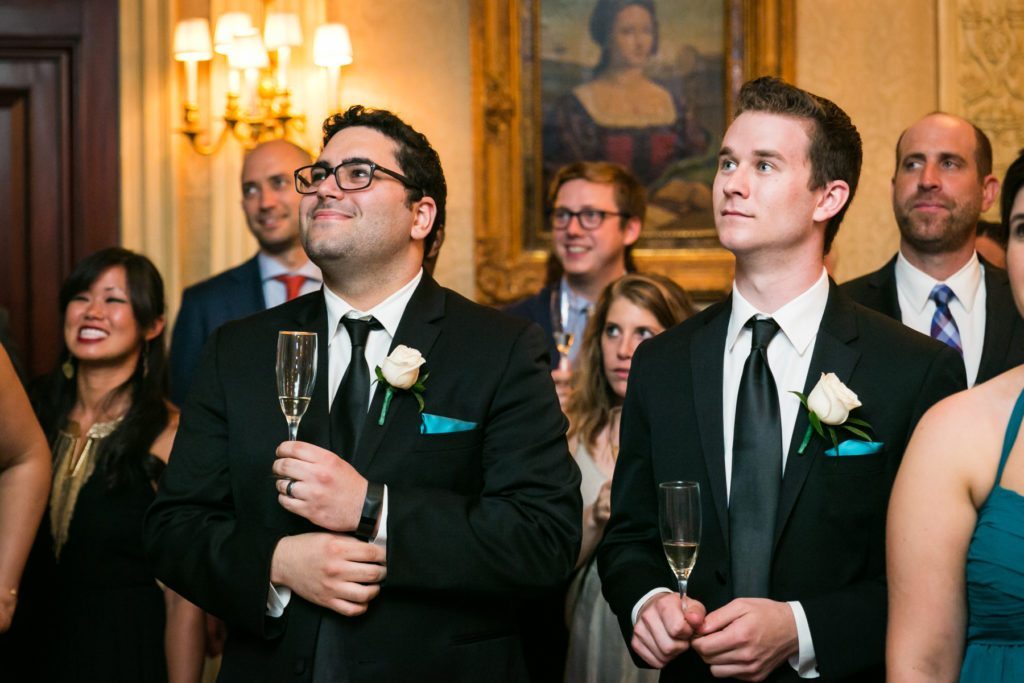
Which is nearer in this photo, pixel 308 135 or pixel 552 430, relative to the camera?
pixel 552 430

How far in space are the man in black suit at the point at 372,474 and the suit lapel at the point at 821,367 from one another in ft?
1.57

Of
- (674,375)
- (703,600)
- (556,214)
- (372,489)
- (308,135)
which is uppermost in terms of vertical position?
(308,135)

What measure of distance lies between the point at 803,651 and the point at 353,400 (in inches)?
42.1

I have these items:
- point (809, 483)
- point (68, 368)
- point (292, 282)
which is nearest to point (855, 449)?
point (809, 483)

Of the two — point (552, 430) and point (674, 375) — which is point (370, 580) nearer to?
point (552, 430)

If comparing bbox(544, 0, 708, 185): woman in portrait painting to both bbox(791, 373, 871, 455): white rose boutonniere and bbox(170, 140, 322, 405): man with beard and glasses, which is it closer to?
bbox(170, 140, 322, 405): man with beard and glasses

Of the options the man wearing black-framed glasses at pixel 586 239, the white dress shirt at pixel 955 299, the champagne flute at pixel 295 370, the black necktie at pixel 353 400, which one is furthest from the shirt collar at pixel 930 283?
the champagne flute at pixel 295 370

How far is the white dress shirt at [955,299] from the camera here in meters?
4.07

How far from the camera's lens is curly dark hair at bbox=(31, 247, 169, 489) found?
3914 millimetres

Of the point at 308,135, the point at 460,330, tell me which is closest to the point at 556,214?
the point at 308,135

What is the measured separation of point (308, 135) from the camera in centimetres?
595

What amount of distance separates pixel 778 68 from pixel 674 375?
347 cm

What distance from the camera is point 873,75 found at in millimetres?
6051

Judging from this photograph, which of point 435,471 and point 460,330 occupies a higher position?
point 460,330
